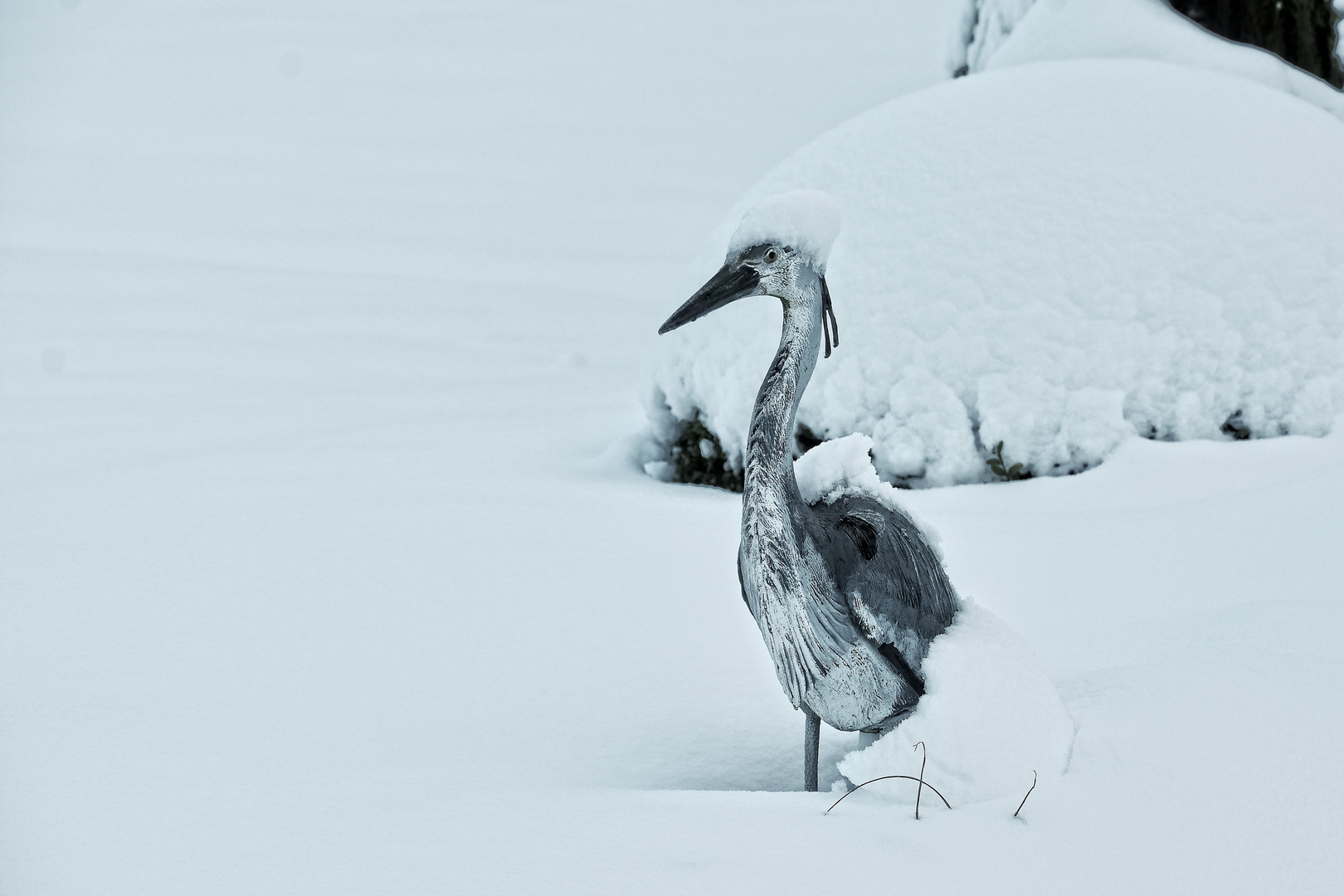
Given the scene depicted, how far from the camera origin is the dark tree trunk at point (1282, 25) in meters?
6.07

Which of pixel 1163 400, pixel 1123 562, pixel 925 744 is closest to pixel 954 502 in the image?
pixel 1123 562

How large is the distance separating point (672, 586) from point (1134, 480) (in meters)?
1.81

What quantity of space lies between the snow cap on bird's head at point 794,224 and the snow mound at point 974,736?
2.91ft

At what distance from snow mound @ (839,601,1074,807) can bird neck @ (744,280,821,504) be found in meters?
0.50

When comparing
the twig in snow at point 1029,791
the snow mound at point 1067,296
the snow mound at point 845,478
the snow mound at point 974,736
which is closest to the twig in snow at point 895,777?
the snow mound at point 974,736

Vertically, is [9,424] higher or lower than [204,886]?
higher

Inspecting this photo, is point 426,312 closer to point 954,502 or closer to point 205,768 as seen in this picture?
point 954,502

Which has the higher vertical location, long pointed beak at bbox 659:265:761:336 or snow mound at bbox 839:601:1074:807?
long pointed beak at bbox 659:265:761:336

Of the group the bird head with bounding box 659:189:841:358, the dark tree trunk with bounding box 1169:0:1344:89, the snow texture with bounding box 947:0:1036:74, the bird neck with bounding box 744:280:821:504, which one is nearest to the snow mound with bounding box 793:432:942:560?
the bird neck with bounding box 744:280:821:504

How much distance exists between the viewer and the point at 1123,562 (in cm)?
356

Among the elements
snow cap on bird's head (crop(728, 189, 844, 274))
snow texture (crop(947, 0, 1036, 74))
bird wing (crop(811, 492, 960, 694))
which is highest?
snow texture (crop(947, 0, 1036, 74))

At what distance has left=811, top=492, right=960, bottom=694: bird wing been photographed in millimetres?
2246

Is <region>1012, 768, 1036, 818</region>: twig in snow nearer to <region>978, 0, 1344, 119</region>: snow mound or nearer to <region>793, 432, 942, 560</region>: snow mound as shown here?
<region>793, 432, 942, 560</region>: snow mound

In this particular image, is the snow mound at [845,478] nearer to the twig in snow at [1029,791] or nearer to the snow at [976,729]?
the snow at [976,729]
